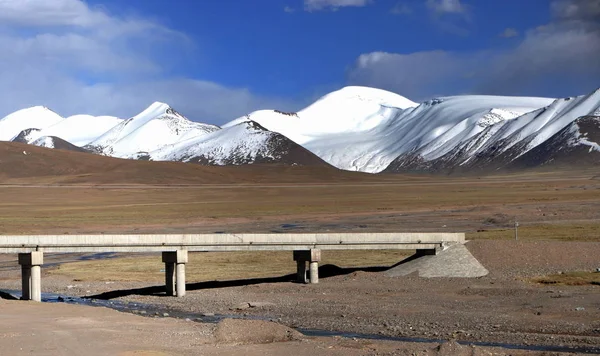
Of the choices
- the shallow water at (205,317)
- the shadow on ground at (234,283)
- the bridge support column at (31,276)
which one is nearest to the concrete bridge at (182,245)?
the bridge support column at (31,276)

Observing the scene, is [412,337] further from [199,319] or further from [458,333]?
[199,319]

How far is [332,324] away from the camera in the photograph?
1400 inches

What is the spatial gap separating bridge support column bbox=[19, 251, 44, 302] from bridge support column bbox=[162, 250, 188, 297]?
5.73 m

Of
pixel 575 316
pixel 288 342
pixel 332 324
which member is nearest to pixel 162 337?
pixel 288 342

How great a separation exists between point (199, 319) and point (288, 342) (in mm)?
7679

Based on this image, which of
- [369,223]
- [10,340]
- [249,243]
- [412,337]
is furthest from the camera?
[369,223]

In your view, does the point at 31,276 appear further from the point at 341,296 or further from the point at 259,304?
the point at 341,296

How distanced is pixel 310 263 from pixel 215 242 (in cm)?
467

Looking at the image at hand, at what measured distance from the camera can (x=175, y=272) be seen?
46062mm

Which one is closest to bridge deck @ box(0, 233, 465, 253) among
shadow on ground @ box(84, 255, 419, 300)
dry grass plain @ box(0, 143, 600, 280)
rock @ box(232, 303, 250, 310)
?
shadow on ground @ box(84, 255, 419, 300)

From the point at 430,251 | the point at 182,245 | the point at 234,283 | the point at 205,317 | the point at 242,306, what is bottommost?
the point at 205,317

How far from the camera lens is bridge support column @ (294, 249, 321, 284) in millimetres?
48250

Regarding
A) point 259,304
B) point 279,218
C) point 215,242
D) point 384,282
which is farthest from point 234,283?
point 279,218

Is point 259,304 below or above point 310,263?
below
